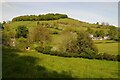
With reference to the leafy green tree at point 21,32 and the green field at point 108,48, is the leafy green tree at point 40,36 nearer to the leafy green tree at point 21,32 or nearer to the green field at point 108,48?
the leafy green tree at point 21,32

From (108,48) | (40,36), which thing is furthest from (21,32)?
(108,48)

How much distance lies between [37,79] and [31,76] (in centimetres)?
88

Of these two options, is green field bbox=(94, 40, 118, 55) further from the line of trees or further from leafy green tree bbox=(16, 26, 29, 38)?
the line of trees

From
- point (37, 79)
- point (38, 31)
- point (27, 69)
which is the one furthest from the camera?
point (38, 31)

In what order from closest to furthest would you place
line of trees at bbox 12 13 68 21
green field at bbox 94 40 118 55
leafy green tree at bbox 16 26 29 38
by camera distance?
green field at bbox 94 40 118 55, leafy green tree at bbox 16 26 29 38, line of trees at bbox 12 13 68 21

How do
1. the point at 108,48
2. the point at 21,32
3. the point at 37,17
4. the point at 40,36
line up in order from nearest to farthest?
the point at 108,48 → the point at 40,36 → the point at 21,32 → the point at 37,17

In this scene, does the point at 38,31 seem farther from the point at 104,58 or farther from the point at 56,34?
the point at 104,58

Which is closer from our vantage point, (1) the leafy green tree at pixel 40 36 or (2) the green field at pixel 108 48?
(2) the green field at pixel 108 48

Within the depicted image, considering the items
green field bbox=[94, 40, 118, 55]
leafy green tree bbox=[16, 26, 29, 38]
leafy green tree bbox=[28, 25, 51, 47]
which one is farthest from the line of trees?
green field bbox=[94, 40, 118, 55]

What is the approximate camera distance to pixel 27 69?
18062 mm

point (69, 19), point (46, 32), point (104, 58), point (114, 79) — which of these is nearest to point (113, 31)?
point (46, 32)

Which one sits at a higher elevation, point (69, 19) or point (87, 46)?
point (69, 19)

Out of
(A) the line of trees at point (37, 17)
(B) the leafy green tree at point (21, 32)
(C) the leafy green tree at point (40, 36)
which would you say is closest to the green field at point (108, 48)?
(C) the leafy green tree at point (40, 36)

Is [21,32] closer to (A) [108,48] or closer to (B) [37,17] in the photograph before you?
(A) [108,48]
